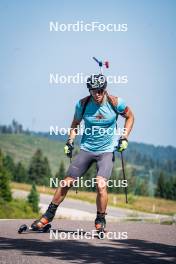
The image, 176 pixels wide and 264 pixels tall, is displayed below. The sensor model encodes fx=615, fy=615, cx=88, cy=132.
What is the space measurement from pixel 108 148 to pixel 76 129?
0.65m

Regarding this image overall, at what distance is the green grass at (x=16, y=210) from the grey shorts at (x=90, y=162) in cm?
5900

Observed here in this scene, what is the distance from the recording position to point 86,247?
739 centimetres

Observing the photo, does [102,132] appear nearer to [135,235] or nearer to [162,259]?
[135,235]

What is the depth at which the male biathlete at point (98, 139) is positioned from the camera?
859 centimetres

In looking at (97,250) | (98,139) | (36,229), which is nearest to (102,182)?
(98,139)

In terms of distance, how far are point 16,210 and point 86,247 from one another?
6814 cm

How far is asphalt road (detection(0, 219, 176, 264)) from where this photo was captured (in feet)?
20.8

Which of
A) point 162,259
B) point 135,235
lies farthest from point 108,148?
point 162,259

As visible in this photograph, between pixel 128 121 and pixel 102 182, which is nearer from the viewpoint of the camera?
pixel 102 182

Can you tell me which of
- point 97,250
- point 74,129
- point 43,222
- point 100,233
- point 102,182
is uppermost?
point 74,129

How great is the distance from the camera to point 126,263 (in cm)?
616

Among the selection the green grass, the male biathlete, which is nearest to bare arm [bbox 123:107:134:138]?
the male biathlete

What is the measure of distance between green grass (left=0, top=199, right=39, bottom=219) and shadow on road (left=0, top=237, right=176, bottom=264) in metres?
59.9

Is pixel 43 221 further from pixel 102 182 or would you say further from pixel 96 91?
pixel 96 91
